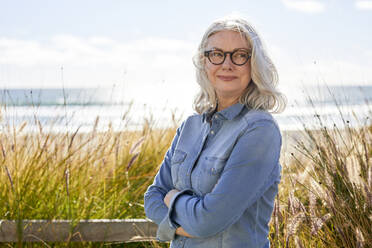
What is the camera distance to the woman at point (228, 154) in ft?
5.68

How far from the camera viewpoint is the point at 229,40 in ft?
6.30

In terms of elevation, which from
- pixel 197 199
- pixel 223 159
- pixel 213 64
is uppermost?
pixel 213 64

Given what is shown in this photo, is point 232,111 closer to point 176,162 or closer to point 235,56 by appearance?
point 235,56

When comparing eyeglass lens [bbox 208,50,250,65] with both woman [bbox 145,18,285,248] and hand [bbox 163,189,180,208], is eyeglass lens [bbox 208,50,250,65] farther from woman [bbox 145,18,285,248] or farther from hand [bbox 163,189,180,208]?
hand [bbox 163,189,180,208]

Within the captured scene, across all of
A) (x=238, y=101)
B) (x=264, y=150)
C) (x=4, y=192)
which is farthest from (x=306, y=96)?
(x=4, y=192)

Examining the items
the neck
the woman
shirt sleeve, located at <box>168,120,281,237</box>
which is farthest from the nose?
shirt sleeve, located at <box>168,120,281,237</box>

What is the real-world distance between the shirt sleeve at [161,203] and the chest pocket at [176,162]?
0.41ft

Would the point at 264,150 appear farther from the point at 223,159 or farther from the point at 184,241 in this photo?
the point at 184,241

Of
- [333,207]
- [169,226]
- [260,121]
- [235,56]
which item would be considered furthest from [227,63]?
[333,207]

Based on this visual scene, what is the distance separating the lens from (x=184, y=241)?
6.46ft

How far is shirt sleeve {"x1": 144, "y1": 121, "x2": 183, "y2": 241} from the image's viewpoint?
78.1 inches

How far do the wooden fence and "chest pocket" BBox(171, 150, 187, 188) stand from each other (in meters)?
1.10

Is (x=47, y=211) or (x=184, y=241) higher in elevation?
(x=184, y=241)

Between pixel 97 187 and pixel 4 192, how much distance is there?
2.44ft
